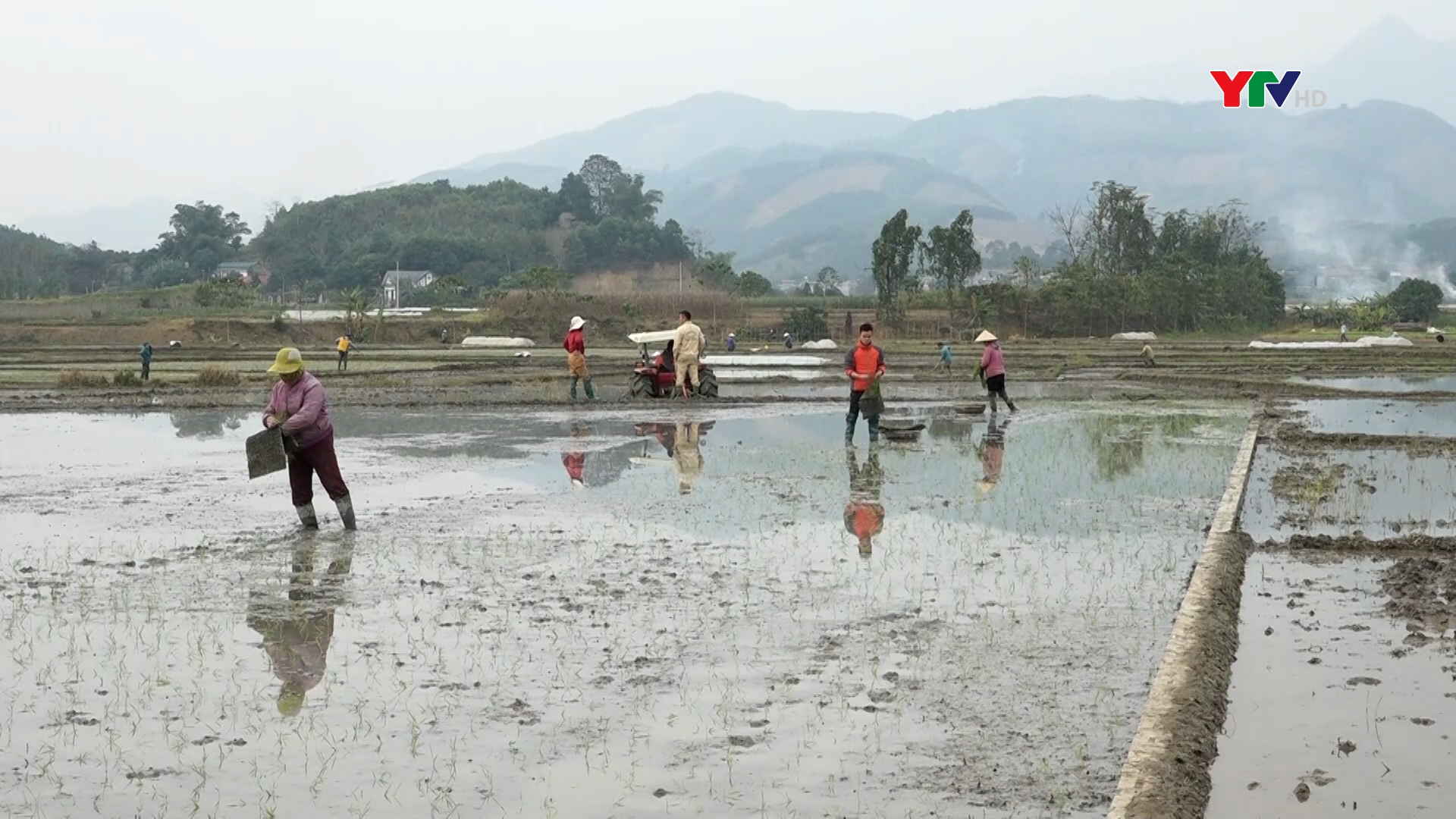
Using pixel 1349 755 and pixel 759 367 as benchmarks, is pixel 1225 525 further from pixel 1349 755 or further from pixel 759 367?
pixel 759 367

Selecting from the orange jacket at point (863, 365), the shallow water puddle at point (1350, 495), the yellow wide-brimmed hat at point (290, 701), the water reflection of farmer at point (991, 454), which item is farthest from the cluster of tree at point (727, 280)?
the yellow wide-brimmed hat at point (290, 701)

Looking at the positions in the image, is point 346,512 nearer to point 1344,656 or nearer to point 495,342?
point 1344,656

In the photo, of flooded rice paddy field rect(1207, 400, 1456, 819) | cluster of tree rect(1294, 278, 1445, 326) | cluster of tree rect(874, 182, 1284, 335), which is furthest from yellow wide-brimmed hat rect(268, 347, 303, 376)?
cluster of tree rect(1294, 278, 1445, 326)

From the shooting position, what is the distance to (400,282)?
103938 millimetres

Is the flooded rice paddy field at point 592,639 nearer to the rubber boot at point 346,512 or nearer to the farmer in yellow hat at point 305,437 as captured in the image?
the rubber boot at point 346,512

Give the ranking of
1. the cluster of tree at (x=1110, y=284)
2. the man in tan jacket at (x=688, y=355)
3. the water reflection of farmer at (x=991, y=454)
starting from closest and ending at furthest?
the water reflection of farmer at (x=991, y=454) → the man in tan jacket at (x=688, y=355) → the cluster of tree at (x=1110, y=284)

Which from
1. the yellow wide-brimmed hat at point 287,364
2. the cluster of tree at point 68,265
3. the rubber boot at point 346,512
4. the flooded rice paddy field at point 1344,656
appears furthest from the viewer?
the cluster of tree at point 68,265

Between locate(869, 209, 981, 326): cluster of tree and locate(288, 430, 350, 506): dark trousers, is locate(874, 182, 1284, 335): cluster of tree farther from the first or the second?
locate(288, 430, 350, 506): dark trousers

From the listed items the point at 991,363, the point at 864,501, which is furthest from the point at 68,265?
the point at 864,501

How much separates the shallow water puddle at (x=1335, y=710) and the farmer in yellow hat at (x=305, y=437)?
6767 millimetres

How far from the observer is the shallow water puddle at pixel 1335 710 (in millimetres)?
5855

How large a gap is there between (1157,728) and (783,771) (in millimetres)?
1559

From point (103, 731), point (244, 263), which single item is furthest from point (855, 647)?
point (244, 263)

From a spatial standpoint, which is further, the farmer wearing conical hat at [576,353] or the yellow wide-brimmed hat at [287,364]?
the farmer wearing conical hat at [576,353]
